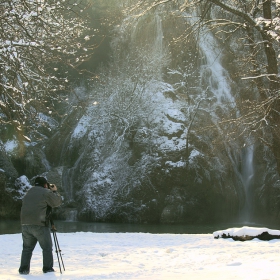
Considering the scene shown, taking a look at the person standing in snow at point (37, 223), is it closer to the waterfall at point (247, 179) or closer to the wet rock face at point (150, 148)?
the wet rock face at point (150, 148)

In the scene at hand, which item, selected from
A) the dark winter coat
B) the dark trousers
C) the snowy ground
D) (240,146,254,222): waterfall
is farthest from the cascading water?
the dark trousers

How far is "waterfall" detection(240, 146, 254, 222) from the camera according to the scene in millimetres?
29014

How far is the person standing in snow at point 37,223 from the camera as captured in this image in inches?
304

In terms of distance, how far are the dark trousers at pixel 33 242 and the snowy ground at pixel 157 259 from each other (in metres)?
0.21

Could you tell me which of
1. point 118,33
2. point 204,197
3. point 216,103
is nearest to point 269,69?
point 204,197

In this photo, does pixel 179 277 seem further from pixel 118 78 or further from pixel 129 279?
pixel 118 78

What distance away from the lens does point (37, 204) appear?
25.7 ft

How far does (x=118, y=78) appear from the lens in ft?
114

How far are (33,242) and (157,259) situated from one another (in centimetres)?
309

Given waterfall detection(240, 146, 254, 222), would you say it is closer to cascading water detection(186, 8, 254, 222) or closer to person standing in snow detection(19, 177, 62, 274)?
cascading water detection(186, 8, 254, 222)

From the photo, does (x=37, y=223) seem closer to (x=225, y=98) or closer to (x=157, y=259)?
(x=157, y=259)

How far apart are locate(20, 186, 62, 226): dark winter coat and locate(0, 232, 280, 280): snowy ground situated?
961 millimetres

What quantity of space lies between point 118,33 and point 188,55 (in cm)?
623

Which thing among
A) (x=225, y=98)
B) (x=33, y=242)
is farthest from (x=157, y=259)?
(x=225, y=98)
